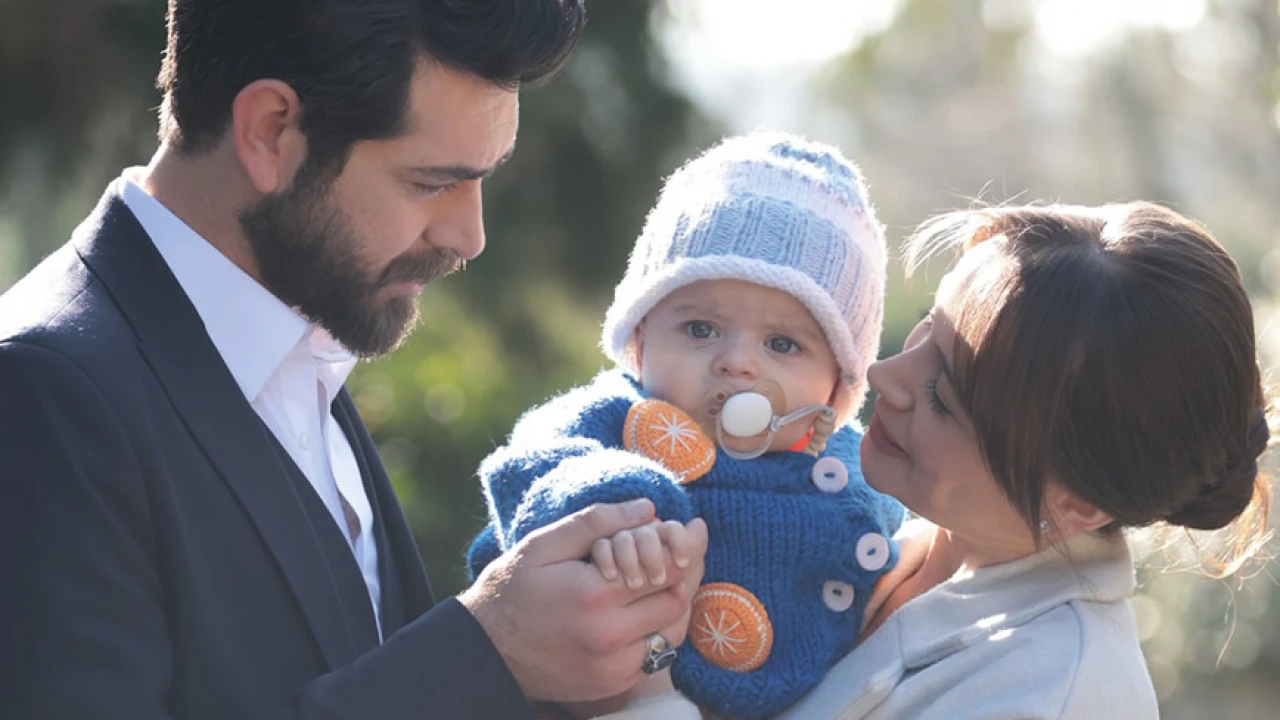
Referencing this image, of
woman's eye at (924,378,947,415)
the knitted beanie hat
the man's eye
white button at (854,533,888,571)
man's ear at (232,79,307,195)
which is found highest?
man's ear at (232,79,307,195)

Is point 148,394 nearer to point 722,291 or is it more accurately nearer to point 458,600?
point 458,600

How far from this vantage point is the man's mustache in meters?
2.44

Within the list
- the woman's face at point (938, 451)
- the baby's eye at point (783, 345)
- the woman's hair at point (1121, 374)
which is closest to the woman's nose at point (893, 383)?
the woman's face at point (938, 451)

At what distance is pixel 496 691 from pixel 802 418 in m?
0.78

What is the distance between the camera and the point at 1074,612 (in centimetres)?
216

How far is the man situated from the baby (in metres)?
0.17

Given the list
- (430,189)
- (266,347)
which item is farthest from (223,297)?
(430,189)

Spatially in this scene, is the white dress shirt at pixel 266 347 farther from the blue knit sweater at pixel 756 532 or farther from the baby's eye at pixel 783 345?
the baby's eye at pixel 783 345

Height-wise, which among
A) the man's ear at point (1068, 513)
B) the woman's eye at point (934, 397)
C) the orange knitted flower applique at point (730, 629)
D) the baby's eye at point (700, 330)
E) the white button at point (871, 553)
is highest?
the baby's eye at point (700, 330)

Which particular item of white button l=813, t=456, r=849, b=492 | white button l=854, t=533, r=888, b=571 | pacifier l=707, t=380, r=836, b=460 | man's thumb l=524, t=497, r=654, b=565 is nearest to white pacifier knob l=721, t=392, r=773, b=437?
pacifier l=707, t=380, r=836, b=460

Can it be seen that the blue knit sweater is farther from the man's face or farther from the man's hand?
the man's face

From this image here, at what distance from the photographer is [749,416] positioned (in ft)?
7.78

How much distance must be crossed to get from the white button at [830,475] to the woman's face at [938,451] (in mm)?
98

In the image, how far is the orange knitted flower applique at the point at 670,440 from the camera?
7.62ft
